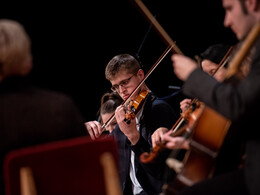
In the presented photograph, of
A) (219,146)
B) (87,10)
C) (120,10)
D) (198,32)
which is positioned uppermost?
(87,10)

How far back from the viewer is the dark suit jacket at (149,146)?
2.05 meters

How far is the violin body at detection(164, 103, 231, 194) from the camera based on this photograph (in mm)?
1252

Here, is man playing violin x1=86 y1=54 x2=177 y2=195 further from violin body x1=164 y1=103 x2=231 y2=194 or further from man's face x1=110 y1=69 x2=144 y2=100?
violin body x1=164 y1=103 x2=231 y2=194

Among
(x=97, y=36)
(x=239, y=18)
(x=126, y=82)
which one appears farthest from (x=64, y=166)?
(x=97, y=36)

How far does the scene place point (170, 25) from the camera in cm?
342

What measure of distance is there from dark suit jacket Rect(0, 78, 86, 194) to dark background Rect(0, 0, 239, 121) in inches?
88.0

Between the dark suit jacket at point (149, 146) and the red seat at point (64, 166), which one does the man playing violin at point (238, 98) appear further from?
the dark suit jacket at point (149, 146)

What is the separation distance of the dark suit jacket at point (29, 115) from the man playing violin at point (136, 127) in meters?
0.91

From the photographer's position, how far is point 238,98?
1075 mm

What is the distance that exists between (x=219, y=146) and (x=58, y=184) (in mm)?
620

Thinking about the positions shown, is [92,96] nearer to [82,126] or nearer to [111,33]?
[111,33]

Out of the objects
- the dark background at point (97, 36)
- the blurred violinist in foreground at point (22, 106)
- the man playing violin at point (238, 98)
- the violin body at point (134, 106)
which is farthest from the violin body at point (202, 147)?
the dark background at point (97, 36)

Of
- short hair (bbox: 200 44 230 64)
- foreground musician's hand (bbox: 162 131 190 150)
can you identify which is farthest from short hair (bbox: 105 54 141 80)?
foreground musician's hand (bbox: 162 131 190 150)

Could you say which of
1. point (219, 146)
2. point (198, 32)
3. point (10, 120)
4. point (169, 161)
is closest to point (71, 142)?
point (10, 120)
